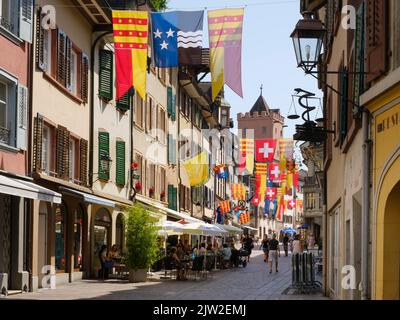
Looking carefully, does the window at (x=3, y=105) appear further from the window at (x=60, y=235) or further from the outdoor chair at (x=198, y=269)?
the outdoor chair at (x=198, y=269)

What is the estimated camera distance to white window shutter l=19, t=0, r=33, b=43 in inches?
840

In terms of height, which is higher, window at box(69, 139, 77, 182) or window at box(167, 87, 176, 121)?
window at box(167, 87, 176, 121)

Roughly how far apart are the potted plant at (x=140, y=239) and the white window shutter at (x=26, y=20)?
7.26 meters

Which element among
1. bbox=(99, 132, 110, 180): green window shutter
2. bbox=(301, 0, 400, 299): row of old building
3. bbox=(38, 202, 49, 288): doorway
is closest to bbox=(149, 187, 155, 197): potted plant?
bbox=(99, 132, 110, 180): green window shutter

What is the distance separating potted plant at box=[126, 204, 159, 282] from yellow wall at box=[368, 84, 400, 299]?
16.7m

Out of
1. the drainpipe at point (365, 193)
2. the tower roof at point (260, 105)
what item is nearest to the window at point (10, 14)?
the drainpipe at point (365, 193)

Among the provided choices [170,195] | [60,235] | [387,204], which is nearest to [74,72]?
[60,235]

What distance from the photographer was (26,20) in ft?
71.4

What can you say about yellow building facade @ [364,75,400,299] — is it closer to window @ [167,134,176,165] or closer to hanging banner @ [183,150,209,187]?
hanging banner @ [183,150,209,187]

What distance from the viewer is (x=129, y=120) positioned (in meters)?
35.1

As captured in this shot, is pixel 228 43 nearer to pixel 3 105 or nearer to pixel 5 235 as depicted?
pixel 3 105

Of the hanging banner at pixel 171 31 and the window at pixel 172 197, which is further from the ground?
the hanging banner at pixel 171 31

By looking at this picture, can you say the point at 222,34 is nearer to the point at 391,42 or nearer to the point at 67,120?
the point at 67,120

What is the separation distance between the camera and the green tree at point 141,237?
26.6 meters
